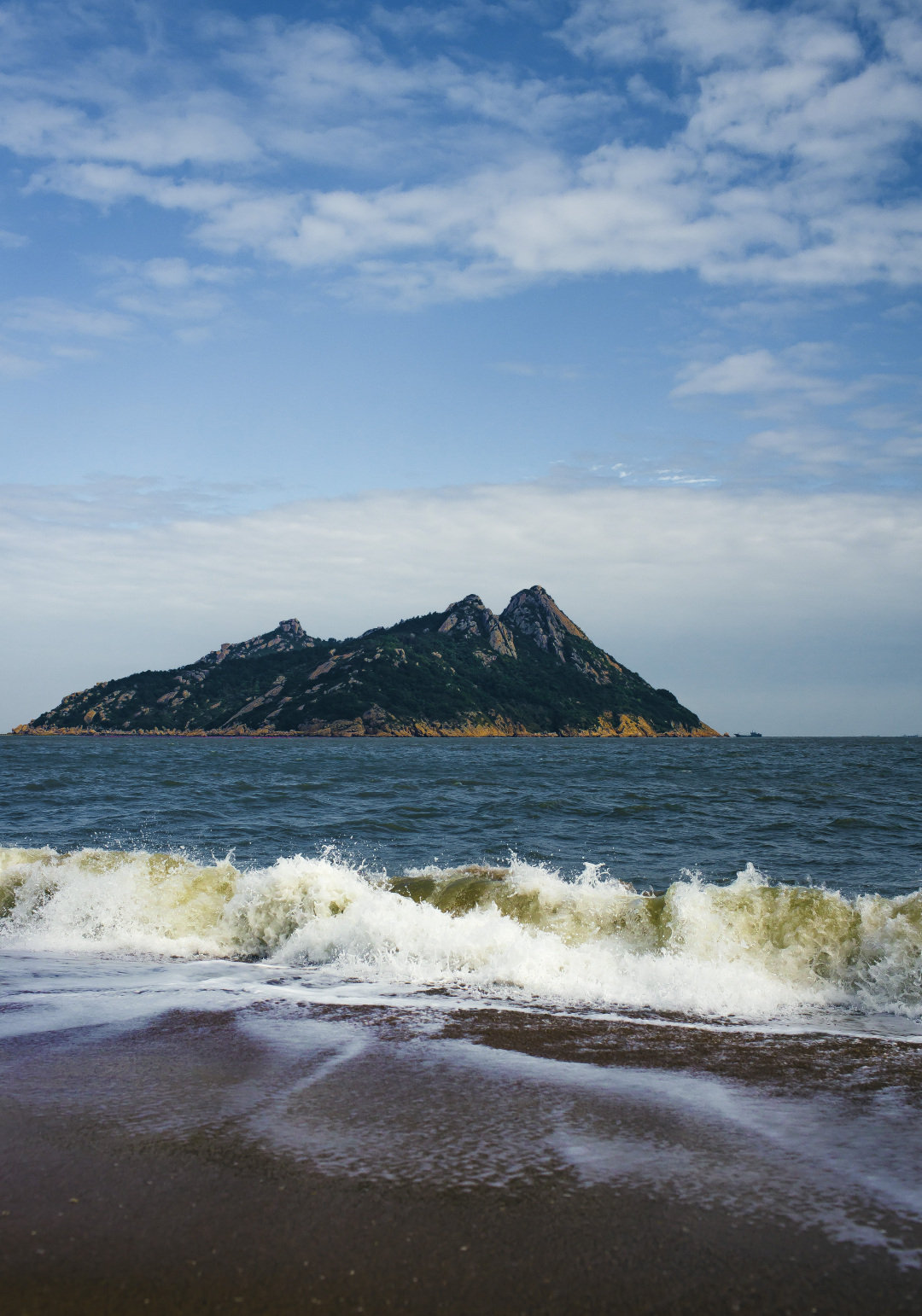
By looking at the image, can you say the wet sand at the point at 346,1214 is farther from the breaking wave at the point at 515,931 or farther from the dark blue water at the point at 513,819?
the dark blue water at the point at 513,819

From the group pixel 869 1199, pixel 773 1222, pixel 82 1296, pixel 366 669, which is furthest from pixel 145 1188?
pixel 366 669

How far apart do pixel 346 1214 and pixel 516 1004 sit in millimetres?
4547

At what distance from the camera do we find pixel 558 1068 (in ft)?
20.5

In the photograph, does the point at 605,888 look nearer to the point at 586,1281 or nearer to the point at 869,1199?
the point at 869,1199

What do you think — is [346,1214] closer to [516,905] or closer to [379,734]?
[516,905]

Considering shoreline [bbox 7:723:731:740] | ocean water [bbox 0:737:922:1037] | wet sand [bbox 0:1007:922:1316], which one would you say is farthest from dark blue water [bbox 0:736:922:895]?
shoreline [bbox 7:723:731:740]

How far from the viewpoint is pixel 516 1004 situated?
8367mm

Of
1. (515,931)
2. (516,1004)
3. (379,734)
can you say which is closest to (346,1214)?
(516,1004)

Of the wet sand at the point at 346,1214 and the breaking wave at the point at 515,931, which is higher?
the wet sand at the point at 346,1214

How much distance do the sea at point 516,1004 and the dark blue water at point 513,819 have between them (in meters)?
0.24

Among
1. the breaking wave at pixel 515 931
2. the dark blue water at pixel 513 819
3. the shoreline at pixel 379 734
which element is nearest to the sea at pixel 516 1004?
the breaking wave at pixel 515 931

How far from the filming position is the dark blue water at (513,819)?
17.9 m

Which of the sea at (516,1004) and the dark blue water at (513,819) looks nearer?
the sea at (516,1004)

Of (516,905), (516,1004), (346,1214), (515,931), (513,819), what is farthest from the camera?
Answer: (513,819)
